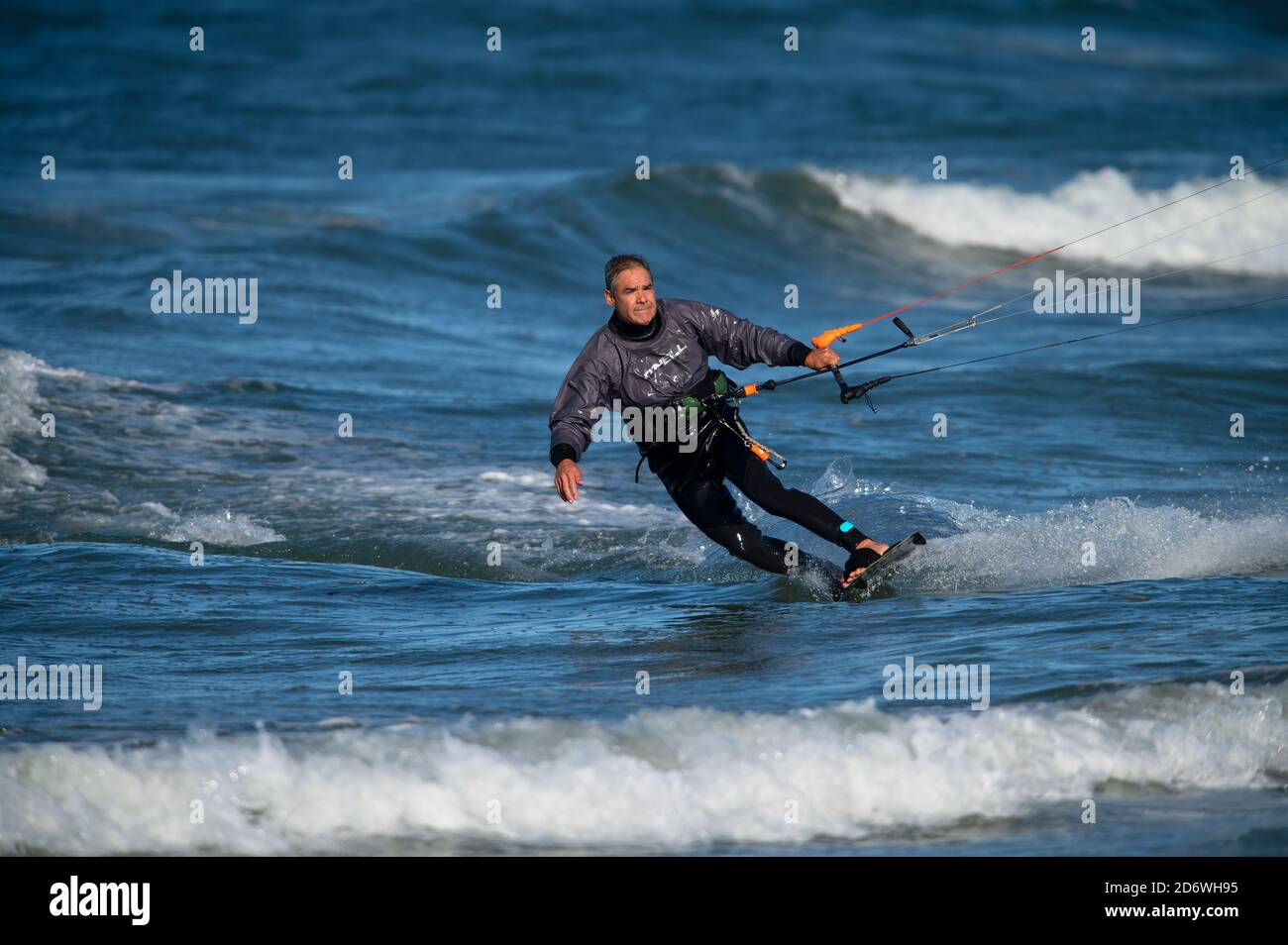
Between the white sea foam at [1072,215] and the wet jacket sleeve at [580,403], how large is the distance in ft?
57.6

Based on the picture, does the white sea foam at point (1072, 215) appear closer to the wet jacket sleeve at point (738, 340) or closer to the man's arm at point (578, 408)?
the wet jacket sleeve at point (738, 340)

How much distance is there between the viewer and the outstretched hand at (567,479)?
686 centimetres

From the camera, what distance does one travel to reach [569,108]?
2858cm

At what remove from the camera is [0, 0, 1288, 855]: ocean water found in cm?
538

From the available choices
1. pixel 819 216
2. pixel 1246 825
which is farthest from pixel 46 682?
pixel 819 216

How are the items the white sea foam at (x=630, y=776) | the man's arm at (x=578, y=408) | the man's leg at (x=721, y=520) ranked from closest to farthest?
the white sea foam at (x=630, y=776)
the man's arm at (x=578, y=408)
the man's leg at (x=721, y=520)

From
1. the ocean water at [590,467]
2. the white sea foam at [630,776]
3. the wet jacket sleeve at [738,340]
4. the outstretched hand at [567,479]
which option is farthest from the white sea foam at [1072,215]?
the white sea foam at [630,776]

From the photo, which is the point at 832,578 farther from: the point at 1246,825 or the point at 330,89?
the point at 330,89

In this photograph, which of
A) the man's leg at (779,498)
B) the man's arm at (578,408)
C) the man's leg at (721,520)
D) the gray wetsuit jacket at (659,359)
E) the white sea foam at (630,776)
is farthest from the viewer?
the man's leg at (721,520)

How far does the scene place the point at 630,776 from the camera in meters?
5.39

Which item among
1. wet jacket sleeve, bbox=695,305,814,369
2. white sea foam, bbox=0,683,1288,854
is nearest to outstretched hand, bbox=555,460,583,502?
wet jacket sleeve, bbox=695,305,814,369

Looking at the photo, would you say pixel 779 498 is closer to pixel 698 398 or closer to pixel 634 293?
pixel 698 398

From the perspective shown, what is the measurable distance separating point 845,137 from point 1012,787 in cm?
2346

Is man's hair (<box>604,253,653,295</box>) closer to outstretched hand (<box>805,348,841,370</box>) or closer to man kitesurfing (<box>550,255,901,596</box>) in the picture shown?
man kitesurfing (<box>550,255,901,596</box>)
